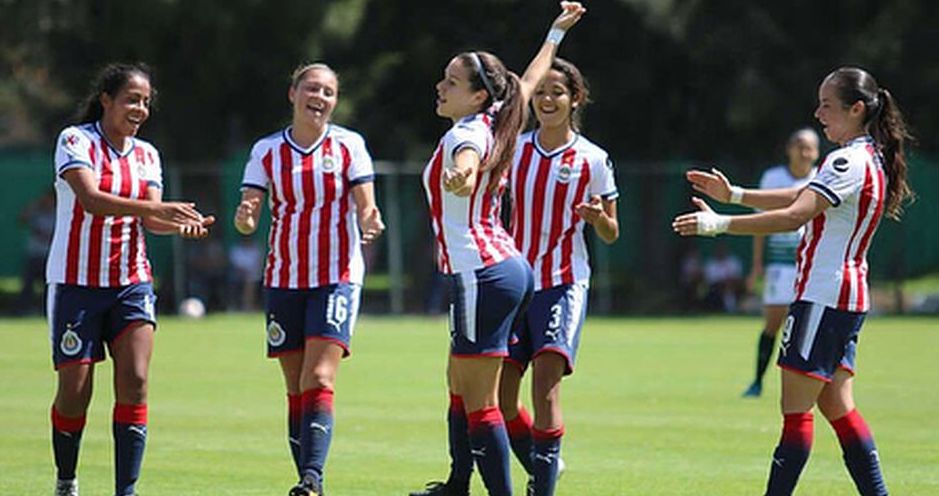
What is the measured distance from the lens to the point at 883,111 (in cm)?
844

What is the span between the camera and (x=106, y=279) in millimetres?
9016

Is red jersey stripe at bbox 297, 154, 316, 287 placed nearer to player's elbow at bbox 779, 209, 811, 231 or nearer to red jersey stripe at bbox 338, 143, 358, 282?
red jersey stripe at bbox 338, 143, 358, 282

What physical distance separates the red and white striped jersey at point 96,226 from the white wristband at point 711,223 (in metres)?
3.01

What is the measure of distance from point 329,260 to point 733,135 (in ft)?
81.5

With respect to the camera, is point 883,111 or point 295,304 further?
point 295,304

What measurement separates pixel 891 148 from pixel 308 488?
336 cm

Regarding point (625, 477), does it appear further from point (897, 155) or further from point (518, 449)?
point (897, 155)

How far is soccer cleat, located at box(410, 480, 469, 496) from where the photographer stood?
30.9ft

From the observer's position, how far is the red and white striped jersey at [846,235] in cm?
816

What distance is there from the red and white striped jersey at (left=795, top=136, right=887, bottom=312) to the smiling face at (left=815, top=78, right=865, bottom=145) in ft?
0.38

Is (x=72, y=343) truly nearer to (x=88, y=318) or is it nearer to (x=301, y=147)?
(x=88, y=318)

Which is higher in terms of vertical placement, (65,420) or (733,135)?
(733,135)

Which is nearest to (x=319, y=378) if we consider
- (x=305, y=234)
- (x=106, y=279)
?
(x=305, y=234)

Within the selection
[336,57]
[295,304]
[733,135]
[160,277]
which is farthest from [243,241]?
[295,304]
